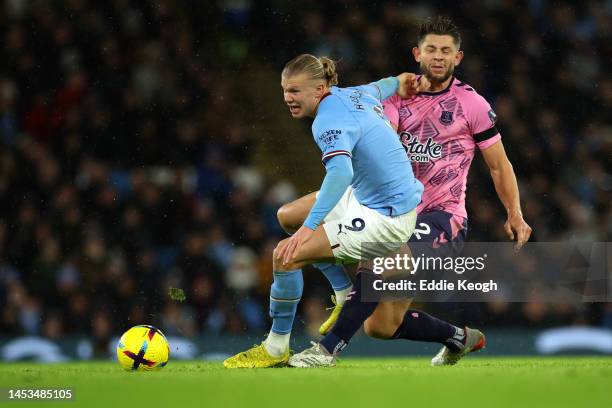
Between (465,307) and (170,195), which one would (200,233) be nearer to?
(170,195)

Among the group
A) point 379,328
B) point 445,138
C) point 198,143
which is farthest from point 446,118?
point 198,143

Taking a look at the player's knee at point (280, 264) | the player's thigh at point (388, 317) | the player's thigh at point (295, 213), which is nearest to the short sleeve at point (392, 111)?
the player's thigh at point (295, 213)

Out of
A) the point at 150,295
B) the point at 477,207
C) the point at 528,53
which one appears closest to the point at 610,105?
the point at 528,53

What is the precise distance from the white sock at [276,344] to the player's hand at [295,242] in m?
0.65

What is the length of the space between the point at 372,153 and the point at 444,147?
980 millimetres

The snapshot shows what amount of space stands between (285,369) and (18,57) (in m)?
8.03

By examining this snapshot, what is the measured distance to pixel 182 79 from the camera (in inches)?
515

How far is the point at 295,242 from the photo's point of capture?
5.91 m

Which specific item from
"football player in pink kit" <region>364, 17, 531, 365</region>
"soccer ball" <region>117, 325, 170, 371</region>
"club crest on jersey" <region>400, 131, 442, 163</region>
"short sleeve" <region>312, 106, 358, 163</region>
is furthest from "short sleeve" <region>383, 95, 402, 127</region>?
"soccer ball" <region>117, 325, 170, 371</region>

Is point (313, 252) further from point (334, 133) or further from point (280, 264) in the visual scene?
point (334, 133)

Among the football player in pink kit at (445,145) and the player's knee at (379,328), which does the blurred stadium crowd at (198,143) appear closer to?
the football player in pink kit at (445,145)

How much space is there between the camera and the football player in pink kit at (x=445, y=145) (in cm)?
699

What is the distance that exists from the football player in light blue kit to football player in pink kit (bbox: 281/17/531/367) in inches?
22.2

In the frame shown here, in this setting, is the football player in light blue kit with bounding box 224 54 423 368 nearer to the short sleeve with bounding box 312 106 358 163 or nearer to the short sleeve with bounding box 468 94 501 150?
the short sleeve with bounding box 312 106 358 163
